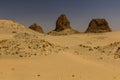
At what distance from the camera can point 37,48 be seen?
12336 mm

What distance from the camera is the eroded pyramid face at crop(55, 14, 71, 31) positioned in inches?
2635

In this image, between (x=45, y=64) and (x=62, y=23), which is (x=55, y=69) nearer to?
(x=45, y=64)

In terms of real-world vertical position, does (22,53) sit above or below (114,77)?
above

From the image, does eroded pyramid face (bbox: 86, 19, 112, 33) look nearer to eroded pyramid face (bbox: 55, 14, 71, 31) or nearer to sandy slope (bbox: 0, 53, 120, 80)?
eroded pyramid face (bbox: 55, 14, 71, 31)

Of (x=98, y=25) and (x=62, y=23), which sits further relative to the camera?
(x=62, y=23)

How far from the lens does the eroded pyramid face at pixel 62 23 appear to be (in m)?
66.9

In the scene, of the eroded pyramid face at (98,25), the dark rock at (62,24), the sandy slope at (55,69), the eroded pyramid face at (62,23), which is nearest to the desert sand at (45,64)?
the sandy slope at (55,69)

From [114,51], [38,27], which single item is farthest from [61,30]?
[114,51]

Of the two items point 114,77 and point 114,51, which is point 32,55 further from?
point 114,51

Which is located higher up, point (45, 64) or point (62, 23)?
point (62, 23)

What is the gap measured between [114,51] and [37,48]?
212 inches

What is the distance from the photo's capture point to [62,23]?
220 feet

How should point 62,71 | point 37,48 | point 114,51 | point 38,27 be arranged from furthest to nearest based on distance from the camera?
point 38,27, point 114,51, point 37,48, point 62,71

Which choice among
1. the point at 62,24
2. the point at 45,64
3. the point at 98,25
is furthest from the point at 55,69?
the point at 62,24
